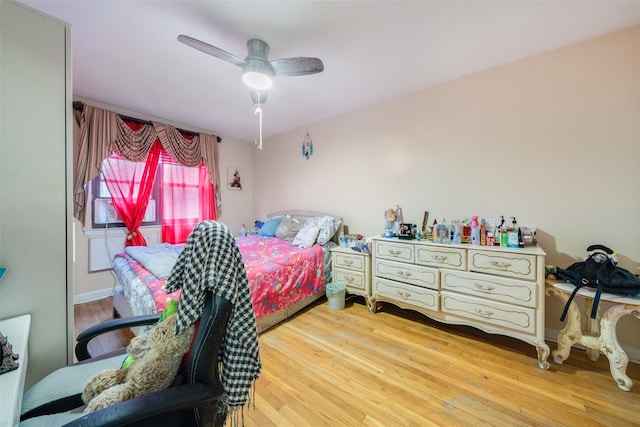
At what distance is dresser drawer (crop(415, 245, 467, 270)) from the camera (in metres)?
1.93

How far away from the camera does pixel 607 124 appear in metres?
1.74

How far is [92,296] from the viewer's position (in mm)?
2918

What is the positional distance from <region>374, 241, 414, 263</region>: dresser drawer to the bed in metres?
0.75

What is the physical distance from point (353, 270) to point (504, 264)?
4.42ft

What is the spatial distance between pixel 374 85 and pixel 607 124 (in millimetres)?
1872

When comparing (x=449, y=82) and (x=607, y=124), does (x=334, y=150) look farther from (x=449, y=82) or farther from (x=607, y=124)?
(x=607, y=124)

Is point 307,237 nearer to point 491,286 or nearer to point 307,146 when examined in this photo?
point 307,146

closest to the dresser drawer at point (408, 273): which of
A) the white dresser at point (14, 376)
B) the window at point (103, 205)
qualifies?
the white dresser at point (14, 376)

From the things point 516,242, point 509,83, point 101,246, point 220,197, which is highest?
point 509,83

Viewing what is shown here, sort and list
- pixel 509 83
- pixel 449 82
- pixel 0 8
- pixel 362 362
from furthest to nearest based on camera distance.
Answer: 1. pixel 449 82
2. pixel 509 83
3. pixel 362 362
4. pixel 0 8

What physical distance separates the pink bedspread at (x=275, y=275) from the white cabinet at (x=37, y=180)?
51cm

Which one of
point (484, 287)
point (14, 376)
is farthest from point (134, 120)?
point (484, 287)

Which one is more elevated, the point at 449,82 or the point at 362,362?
the point at 449,82

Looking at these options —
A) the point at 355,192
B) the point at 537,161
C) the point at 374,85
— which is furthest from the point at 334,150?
the point at 537,161
